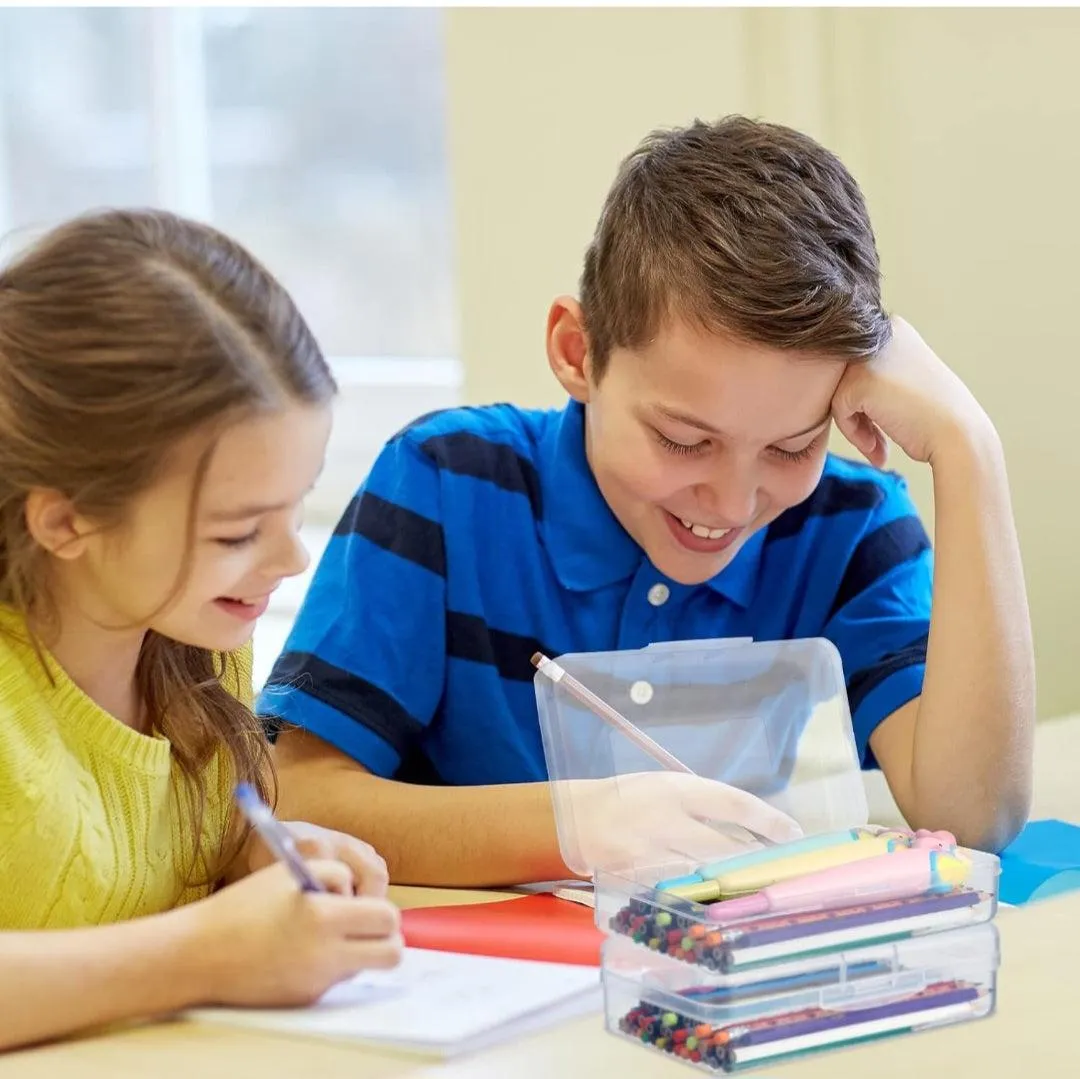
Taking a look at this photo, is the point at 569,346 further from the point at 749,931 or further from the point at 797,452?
the point at 749,931

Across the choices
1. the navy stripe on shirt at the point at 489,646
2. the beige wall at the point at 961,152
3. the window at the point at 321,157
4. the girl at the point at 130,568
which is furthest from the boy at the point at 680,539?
the window at the point at 321,157

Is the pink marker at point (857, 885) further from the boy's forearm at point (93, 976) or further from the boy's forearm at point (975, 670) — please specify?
the boy's forearm at point (975, 670)

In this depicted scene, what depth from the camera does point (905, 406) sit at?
125 centimetres

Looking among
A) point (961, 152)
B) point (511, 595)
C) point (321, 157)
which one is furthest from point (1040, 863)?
point (321, 157)

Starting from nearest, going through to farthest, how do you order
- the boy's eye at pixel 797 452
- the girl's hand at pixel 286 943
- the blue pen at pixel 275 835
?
the blue pen at pixel 275 835 < the girl's hand at pixel 286 943 < the boy's eye at pixel 797 452

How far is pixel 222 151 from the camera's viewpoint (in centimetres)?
327

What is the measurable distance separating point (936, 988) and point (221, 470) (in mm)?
434

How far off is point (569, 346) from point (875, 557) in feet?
0.97

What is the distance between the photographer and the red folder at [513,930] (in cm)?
95

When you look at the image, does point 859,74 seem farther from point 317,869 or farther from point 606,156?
point 317,869

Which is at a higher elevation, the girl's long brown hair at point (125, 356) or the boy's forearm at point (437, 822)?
the girl's long brown hair at point (125, 356)

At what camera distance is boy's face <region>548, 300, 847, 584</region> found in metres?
1.16

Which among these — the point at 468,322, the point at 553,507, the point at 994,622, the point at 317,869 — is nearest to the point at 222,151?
the point at 468,322

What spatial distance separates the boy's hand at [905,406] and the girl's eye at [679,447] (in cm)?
10
